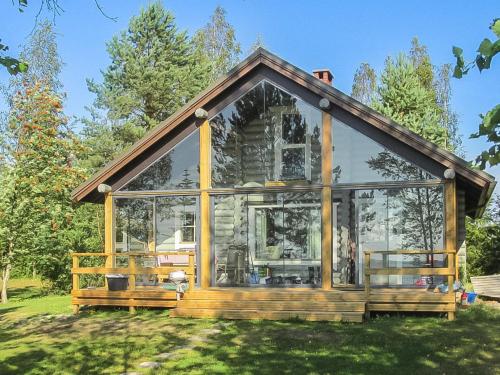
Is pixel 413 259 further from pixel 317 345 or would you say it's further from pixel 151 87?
pixel 151 87

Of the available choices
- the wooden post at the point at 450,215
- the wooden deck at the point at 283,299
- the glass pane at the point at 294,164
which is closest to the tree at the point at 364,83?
the glass pane at the point at 294,164

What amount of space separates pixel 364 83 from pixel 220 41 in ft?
44.3

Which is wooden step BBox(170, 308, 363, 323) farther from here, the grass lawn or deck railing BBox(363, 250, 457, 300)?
deck railing BBox(363, 250, 457, 300)

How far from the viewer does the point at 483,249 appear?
22.2 m

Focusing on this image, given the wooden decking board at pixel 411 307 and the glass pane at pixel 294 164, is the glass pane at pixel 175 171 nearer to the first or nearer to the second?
the glass pane at pixel 294 164

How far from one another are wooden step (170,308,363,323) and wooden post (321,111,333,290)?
1.46 meters

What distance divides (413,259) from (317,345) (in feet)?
14.7

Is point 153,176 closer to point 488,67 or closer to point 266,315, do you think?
point 266,315

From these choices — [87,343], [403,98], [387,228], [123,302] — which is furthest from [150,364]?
[403,98]

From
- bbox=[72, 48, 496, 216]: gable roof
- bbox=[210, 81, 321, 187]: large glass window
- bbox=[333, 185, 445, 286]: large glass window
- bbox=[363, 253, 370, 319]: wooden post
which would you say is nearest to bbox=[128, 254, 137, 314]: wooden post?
bbox=[72, 48, 496, 216]: gable roof

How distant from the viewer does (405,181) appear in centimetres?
1261

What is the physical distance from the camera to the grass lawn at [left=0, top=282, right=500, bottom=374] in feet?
24.6

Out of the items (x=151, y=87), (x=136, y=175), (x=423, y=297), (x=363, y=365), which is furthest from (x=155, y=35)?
(x=363, y=365)

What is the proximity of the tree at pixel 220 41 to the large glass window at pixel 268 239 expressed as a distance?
28042 millimetres
